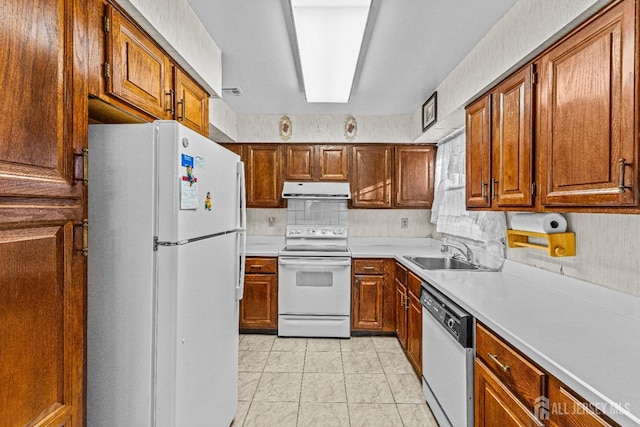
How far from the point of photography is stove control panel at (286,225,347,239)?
4.12 m

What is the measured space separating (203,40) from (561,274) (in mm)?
2459

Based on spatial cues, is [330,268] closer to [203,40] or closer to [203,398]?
[203,398]

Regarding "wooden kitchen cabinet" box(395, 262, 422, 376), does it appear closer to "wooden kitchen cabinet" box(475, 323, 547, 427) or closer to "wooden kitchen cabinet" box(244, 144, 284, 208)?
"wooden kitchen cabinet" box(475, 323, 547, 427)

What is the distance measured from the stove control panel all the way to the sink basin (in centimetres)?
107

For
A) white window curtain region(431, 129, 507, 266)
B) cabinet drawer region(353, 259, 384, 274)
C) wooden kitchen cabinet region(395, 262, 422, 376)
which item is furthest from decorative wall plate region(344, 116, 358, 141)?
wooden kitchen cabinet region(395, 262, 422, 376)

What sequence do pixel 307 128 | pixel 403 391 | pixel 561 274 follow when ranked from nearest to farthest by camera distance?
pixel 561 274, pixel 403 391, pixel 307 128

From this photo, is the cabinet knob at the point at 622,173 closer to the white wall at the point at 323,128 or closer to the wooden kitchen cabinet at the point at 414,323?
the wooden kitchen cabinet at the point at 414,323

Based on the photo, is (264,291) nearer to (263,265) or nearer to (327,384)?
(263,265)

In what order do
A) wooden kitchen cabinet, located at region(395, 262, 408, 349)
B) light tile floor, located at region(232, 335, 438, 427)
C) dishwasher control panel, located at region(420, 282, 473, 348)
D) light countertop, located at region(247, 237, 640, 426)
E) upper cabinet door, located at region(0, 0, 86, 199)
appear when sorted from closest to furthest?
upper cabinet door, located at region(0, 0, 86, 199) → light countertop, located at region(247, 237, 640, 426) → dishwasher control panel, located at region(420, 282, 473, 348) → light tile floor, located at region(232, 335, 438, 427) → wooden kitchen cabinet, located at region(395, 262, 408, 349)

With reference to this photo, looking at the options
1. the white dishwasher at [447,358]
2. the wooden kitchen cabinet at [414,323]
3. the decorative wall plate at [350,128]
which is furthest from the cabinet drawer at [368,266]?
the decorative wall plate at [350,128]

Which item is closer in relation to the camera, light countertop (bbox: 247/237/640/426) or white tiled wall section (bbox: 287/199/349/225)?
light countertop (bbox: 247/237/640/426)

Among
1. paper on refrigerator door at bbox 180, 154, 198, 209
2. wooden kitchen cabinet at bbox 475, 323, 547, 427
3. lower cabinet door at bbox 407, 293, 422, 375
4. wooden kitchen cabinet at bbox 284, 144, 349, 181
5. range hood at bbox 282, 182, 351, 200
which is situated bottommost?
lower cabinet door at bbox 407, 293, 422, 375

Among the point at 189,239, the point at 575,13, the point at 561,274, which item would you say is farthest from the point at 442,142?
the point at 189,239

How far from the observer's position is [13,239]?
866 millimetres
